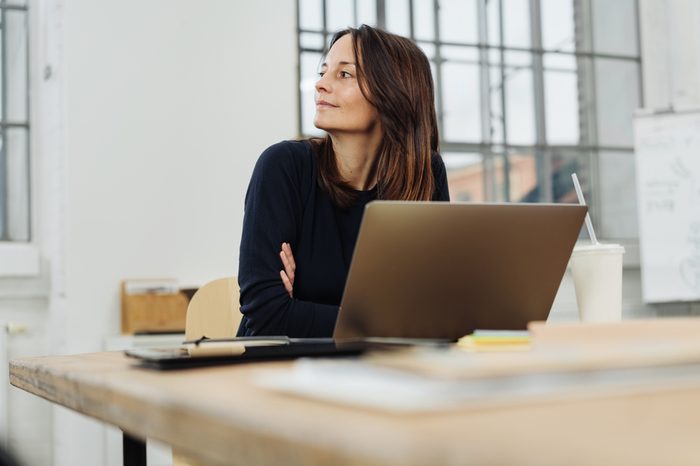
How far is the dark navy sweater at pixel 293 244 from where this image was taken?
1624 millimetres

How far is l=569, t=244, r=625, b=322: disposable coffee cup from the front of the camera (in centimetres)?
140

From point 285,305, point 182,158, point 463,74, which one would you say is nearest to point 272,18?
point 182,158

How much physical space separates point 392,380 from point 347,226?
132 cm

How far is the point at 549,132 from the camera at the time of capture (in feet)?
14.6

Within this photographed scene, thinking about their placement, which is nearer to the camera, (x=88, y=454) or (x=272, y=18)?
(x=88, y=454)

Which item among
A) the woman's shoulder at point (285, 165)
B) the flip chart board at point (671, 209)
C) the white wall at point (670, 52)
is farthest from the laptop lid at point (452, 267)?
the white wall at point (670, 52)

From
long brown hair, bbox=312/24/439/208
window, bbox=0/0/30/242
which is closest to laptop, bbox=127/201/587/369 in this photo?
long brown hair, bbox=312/24/439/208

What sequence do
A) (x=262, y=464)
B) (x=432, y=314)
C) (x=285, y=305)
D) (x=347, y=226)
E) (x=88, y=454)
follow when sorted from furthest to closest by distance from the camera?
(x=88, y=454)
(x=347, y=226)
(x=285, y=305)
(x=432, y=314)
(x=262, y=464)

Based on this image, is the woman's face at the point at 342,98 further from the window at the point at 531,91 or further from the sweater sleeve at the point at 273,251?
the window at the point at 531,91

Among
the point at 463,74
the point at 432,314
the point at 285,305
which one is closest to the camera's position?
the point at 432,314

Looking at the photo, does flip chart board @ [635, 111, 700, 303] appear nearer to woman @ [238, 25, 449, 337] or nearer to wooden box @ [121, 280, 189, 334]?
wooden box @ [121, 280, 189, 334]

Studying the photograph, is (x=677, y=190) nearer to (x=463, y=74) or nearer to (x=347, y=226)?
(x=463, y=74)

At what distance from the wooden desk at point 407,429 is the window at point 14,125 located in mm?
3017

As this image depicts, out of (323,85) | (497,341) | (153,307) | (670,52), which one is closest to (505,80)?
(670,52)
